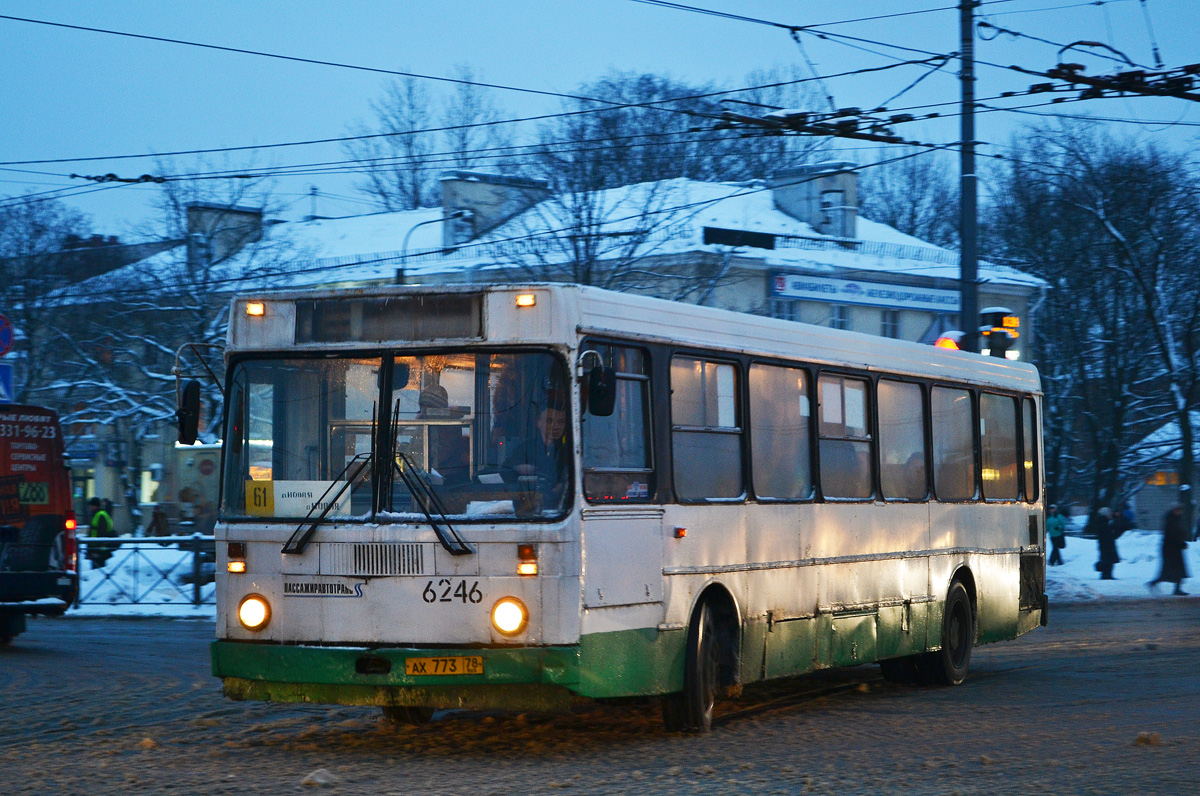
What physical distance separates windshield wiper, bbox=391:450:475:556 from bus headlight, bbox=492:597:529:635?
330mm

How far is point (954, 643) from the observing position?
1409 centimetres

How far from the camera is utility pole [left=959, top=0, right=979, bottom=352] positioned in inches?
765

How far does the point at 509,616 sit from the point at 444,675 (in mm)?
472

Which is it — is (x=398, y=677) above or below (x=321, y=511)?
below

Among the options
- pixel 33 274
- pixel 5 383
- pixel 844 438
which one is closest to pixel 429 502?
pixel 844 438

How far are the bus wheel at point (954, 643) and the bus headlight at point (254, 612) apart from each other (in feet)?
20.5

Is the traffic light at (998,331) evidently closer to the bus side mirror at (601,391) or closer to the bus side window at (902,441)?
the bus side window at (902,441)

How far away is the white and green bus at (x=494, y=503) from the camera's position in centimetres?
914

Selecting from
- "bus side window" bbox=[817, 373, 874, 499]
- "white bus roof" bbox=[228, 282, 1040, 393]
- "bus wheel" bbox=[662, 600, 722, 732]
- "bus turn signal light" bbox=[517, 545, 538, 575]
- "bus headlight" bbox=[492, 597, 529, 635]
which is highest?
"white bus roof" bbox=[228, 282, 1040, 393]

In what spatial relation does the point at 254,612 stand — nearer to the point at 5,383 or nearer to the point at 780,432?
the point at 780,432

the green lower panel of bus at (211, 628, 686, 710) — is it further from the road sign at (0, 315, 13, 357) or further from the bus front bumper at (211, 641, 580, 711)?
the road sign at (0, 315, 13, 357)

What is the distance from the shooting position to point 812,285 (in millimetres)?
48125

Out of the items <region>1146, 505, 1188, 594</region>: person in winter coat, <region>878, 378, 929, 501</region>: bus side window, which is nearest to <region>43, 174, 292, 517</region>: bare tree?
<region>1146, 505, 1188, 594</region>: person in winter coat

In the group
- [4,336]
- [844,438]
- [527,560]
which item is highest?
[4,336]
